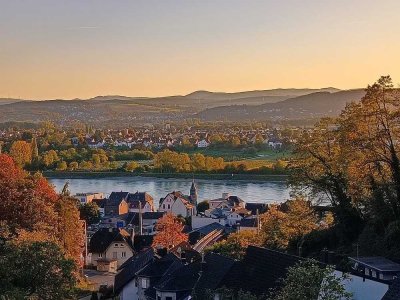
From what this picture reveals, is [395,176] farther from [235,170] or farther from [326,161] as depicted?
[235,170]

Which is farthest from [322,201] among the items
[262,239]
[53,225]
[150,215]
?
[150,215]

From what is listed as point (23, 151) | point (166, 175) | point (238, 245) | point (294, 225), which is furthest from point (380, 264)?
point (23, 151)

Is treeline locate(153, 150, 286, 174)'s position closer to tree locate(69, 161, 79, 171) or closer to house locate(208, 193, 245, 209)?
tree locate(69, 161, 79, 171)

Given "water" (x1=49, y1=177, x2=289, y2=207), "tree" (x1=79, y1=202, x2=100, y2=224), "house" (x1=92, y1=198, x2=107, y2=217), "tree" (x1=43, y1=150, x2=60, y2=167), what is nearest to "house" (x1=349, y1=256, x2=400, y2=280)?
"tree" (x1=79, y1=202, x2=100, y2=224)

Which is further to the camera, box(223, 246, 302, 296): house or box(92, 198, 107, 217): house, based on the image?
box(92, 198, 107, 217): house

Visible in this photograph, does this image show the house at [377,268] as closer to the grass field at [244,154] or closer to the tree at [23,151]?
the tree at [23,151]

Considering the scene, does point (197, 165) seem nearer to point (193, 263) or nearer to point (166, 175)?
point (166, 175)

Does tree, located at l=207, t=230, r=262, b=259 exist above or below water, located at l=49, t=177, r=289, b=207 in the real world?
above

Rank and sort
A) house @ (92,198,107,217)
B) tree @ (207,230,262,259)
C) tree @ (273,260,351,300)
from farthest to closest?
house @ (92,198,107,217) → tree @ (207,230,262,259) → tree @ (273,260,351,300)
